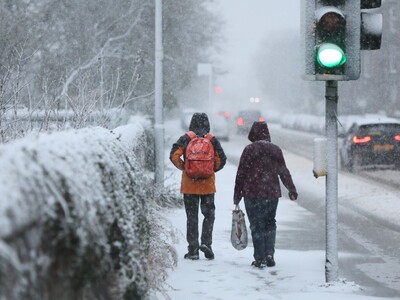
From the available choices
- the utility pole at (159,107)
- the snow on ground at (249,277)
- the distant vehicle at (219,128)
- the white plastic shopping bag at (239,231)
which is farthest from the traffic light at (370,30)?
the distant vehicle at (219,128)

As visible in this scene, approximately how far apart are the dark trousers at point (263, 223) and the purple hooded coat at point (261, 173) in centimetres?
9

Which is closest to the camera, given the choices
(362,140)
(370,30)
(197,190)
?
(370,30)

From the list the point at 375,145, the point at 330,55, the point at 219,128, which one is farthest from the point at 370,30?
the point at 219,128

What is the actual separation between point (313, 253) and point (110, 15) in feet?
61.2

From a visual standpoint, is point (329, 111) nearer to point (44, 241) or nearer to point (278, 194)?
point (278, 194)

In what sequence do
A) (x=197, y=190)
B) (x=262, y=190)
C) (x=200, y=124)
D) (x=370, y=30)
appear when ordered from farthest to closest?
(x=200, y=124), (x=197, y=190), (x=262, y=190), (x=370, y=30)

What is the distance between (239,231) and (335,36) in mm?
2836

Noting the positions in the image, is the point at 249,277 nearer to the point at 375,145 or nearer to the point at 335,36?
the point at 335,36

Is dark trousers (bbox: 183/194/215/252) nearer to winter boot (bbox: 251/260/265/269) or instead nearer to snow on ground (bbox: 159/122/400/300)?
snow on ground (bbox: 159/122/400/300)

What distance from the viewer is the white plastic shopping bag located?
31.2ft

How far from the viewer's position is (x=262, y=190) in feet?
30.0

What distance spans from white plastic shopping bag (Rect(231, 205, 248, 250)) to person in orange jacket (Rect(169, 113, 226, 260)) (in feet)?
1.14

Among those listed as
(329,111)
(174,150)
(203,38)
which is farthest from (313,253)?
(203,38)

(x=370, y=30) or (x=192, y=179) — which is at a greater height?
(x=370, y=30)
